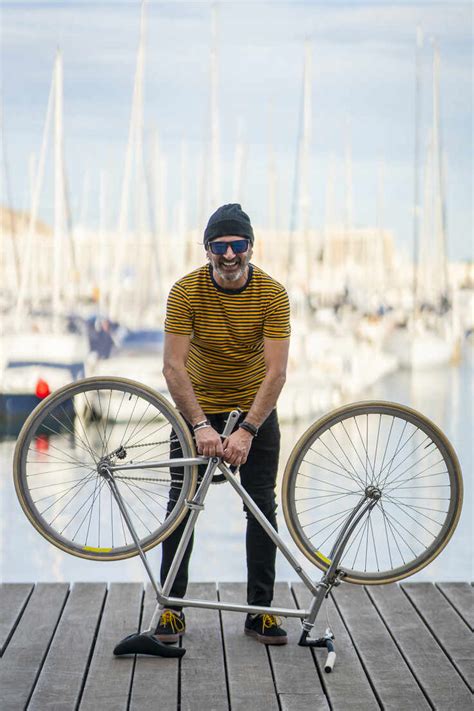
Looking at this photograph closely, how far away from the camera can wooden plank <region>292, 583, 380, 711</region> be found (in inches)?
116

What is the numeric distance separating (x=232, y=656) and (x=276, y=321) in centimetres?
95

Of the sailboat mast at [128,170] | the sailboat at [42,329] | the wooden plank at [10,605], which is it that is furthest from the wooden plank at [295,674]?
the sailboat mast at [128,170]

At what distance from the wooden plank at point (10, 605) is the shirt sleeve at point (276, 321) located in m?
1.18

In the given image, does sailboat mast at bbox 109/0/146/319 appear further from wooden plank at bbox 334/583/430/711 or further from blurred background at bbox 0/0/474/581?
wooden plank at bbox 334/583/430/711

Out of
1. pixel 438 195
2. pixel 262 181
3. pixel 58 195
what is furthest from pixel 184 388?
pixel 438 195

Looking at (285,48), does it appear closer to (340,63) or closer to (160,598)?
(340,63)

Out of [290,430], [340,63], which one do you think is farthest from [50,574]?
[340,63]

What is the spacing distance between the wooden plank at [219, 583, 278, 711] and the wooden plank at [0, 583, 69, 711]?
1.71 ft

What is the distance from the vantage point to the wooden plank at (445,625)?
3.22m

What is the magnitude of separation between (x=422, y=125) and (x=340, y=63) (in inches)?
176

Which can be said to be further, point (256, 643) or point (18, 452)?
point (256, 643)

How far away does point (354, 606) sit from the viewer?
147 inches

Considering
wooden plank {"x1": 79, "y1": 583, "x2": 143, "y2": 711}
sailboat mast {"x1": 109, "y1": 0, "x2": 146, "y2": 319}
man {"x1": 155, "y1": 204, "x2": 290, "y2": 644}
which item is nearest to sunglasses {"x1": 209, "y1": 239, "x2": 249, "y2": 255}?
man {"x1": 155, "y1": 204, "x2": 290, "y2": 644}

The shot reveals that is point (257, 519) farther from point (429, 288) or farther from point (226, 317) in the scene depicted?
point (429, 288)
